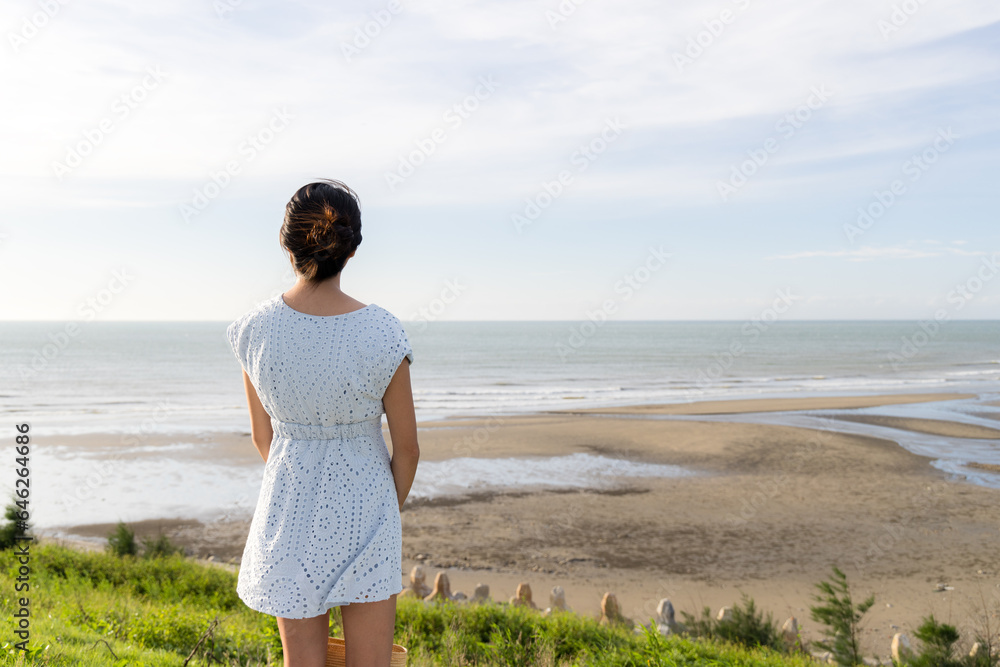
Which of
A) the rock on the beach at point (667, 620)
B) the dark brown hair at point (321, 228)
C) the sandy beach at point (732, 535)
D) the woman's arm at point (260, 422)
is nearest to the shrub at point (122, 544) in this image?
the sandy beach at point (732, 535)

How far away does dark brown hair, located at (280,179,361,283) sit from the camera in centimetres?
185

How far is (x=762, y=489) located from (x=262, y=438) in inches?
464

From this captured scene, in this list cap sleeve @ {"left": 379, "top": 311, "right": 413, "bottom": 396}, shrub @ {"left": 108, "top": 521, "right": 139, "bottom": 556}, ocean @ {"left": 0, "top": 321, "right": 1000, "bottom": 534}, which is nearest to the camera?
cap sleeve @ {"left": 379, "top": 311, "right": 413, "bottom": 396}

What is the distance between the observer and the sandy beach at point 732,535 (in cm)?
745

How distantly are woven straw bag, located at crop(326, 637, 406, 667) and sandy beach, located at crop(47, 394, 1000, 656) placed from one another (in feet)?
17.4

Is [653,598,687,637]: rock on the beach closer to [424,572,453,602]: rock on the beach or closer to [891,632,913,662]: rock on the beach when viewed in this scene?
[891,632,913,662]: rock on the beach

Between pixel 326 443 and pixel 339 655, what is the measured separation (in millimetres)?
675

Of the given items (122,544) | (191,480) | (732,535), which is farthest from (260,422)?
(191,480)

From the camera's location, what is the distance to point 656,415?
22047mm

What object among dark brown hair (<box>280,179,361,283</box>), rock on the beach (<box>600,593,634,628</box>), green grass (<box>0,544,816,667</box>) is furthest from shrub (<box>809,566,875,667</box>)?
dark brown hair (<box>280,179,361,283</box>)

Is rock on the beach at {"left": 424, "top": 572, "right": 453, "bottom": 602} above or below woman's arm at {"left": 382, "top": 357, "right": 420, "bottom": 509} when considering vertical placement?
below

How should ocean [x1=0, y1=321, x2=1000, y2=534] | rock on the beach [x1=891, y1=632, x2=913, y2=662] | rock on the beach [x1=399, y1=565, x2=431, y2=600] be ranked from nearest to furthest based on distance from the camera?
rock on the beach [x1=891, y1=632, x2=913, y2=662]
rock on the beach [x1=399, y1=565, x2=431, y2=600]
ocean [x1=0, y1=321, x2=1000, y2=534]

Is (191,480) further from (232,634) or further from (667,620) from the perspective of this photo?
(667,620)

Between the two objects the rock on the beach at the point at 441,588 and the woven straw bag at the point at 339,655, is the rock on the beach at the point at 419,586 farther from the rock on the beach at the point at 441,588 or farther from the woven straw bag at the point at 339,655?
the woven straw bag at the point at 339,655
